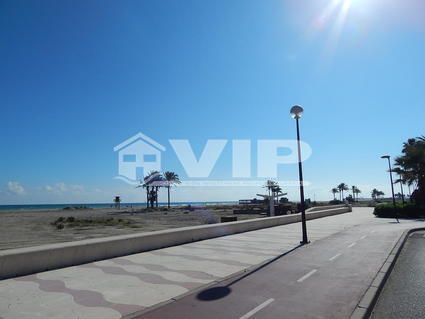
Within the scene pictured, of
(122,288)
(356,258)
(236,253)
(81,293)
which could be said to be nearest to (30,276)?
(81,293)

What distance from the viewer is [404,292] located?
6.03 meters

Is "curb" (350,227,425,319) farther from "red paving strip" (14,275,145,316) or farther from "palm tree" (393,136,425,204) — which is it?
"palm tree" (393,136,425,204)

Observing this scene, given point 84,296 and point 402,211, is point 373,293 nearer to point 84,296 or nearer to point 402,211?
point 84,296

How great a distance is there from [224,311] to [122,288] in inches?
92.9

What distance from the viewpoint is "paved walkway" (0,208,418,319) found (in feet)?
16.4

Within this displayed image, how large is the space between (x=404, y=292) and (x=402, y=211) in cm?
2641

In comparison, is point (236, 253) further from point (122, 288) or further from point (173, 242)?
point (122, 288)

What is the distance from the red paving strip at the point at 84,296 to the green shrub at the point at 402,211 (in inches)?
1101

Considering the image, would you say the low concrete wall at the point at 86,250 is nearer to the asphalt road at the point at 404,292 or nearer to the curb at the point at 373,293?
the curb at the point at 373,293

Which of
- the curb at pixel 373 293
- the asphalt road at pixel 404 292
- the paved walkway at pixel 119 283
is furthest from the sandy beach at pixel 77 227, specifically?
the asphalt road at pixel 404 292

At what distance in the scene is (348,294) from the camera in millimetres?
5750

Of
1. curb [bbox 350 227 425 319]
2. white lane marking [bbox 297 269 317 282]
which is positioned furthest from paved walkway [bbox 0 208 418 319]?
curb [bbox 350 227 425 319]

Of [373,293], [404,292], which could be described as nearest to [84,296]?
[373,293]

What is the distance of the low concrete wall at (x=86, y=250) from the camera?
7051 mm
